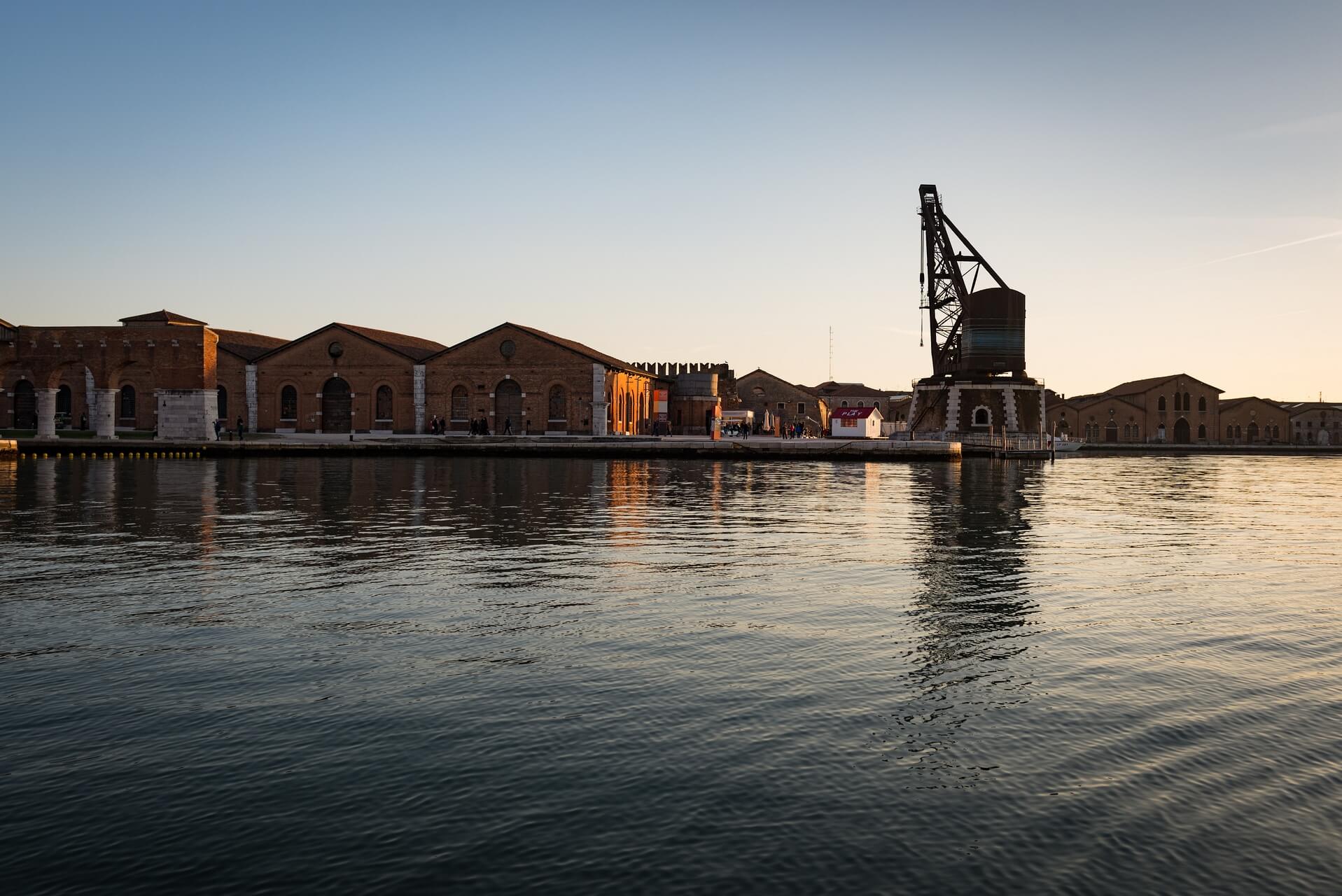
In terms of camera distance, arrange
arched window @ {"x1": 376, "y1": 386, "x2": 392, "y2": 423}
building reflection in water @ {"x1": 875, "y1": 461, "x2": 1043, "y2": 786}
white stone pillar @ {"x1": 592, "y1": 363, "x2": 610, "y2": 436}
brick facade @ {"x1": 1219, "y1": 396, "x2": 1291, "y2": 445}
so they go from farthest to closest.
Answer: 1. brick facade @ {"x1": 1219, "y1": 396, "x2": 1291, "y2": 445}
2. arched window @ {"x1": 376, "y1": 386, "x2": 392, "y2": 423}
3. white stone pillar @ {"x1": 592, "y1": 363, "x2": 610, "y2": 436}
4. building reflection in water @ {"x1": 875, "y1": 461, "x2": 1043, "y2": 786}

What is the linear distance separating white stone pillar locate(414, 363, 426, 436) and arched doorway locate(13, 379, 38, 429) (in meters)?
26.1

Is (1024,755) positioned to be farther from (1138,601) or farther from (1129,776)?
(1138,601)

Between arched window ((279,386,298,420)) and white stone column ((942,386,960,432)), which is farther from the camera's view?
white stone column ((942,386,960,432))

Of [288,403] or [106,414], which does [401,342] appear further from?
[106,414]

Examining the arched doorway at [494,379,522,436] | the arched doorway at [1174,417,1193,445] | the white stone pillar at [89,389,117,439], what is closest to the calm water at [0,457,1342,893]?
the white stone pillar at [89,389,117,439]

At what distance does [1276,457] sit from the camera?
94188mm

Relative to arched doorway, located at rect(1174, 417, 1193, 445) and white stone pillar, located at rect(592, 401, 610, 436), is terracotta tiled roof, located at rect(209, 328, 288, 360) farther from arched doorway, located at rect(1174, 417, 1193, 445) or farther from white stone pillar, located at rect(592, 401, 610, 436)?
arched doorway, located at rect(1174, 417, 1193, 445)

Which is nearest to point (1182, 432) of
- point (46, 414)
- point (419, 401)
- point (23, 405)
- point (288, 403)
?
point (419, 401)

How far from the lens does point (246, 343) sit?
7844 cm

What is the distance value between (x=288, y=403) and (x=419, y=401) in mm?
10185

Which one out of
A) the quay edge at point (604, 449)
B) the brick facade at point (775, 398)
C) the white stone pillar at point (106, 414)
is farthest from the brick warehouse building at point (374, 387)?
the brick facade at point (775, 398)

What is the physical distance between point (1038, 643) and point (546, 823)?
7120mm

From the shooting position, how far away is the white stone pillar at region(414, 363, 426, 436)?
2744 inches

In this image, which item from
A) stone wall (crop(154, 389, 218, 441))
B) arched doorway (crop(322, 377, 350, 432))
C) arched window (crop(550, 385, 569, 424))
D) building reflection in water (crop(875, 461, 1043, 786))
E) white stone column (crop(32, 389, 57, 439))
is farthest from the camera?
arched doorway (crop(322, 377, 350, 432))
